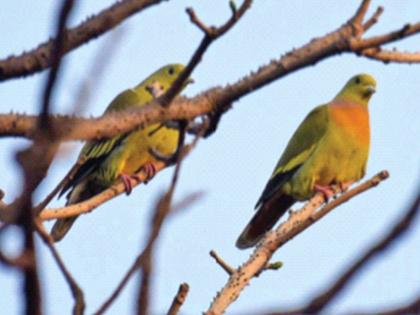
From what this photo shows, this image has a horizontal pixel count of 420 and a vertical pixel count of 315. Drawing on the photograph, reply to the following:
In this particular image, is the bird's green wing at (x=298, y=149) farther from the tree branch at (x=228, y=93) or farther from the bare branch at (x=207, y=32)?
the bare branch at (x=207, y=32)

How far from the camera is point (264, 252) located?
3049 millimetres

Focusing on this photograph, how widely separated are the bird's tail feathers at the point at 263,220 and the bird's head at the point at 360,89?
3.27 feet

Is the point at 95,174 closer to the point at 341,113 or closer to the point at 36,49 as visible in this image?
the point at 341,113

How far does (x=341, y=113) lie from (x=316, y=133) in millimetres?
280

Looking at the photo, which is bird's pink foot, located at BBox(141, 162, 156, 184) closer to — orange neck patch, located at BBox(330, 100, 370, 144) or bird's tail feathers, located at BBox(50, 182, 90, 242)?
bird's tail feathers, located at BBox(50, 182, 90, 242)

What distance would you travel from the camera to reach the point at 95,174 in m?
6.60

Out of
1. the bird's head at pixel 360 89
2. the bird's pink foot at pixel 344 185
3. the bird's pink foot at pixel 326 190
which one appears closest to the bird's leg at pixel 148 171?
the bird's pink foot at pixel 326 190

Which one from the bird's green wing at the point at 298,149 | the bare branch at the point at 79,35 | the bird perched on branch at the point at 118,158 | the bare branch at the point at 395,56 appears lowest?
the bare branch at the point at 395,56

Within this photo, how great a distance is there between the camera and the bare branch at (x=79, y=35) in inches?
78.0

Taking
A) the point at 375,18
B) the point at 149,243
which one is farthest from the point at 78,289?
the point at 375,18

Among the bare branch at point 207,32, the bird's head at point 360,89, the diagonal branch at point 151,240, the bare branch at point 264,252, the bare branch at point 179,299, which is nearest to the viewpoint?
the diagonal branch at point 151,240

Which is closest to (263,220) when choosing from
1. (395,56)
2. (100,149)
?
(100,149)

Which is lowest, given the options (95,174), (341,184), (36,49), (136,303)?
(136,303)

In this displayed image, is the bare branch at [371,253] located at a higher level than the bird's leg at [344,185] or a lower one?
lower
